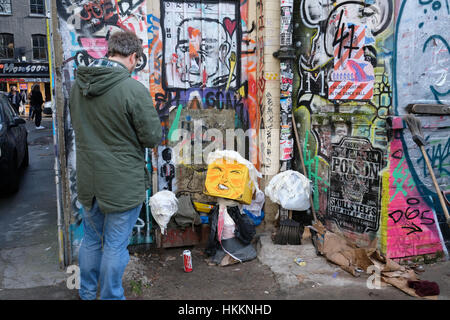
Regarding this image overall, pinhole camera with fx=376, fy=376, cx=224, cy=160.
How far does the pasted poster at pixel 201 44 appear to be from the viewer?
4.54 meters

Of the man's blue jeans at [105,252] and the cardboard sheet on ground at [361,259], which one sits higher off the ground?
the man's blue jeans at [105,252]

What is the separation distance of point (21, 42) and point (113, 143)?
2572 centimetres

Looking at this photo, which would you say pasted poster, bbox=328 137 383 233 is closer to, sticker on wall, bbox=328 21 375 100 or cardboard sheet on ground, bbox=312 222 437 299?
cardboard sheet on ground, bbox=312 222 437 299

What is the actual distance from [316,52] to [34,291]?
398cm

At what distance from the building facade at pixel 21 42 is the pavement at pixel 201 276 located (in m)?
22.2

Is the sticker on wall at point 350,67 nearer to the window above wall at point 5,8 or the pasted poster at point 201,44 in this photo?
the pasted poster at point 201,44

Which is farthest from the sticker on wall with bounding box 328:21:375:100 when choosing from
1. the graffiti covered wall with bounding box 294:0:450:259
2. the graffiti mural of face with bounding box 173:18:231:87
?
the graffiti mural of face with bounding box 173:18:231:87

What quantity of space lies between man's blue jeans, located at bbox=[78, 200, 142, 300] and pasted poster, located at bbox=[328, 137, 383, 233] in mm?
2505

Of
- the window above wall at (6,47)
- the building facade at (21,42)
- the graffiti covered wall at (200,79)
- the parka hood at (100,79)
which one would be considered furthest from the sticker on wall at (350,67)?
the window above wall at (6,47)

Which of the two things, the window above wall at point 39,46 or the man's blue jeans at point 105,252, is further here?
the window above wall at point 39,46

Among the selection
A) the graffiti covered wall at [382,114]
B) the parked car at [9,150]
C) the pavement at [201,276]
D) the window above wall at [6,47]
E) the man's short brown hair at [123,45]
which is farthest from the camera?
the window above wall at [6,47]

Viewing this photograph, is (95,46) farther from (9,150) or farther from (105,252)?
(9,150)

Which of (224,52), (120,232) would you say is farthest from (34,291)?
(224,52)

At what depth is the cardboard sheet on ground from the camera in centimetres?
367
